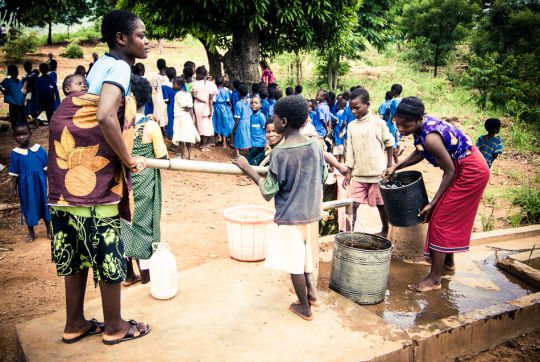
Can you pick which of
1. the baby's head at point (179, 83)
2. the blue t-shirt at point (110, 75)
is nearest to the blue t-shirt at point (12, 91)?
the baby's head at point (179, 83)

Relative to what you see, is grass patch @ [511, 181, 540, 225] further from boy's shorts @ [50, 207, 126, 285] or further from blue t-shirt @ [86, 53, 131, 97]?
blue t-shirt @ [86, 53, 131, 97]

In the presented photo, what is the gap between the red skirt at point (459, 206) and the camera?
3.73 metres

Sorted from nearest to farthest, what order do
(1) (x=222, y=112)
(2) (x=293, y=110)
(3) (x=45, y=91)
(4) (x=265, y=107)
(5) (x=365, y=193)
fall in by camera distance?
(2) (x=293, y=110) → (5) (x=365, y=193) → (4) (x=265, y=107) → (1) (x=222, y=112) → (3) (x=45, y=91)

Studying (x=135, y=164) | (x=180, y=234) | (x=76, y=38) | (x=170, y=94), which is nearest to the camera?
(x=135, y=164)

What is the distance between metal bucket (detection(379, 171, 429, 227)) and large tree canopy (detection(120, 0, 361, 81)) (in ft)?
17.2

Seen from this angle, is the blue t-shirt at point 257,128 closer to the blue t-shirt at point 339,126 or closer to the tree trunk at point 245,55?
the blue t-shirt at point 339,126

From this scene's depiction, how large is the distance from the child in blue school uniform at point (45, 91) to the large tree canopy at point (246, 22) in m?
2.43

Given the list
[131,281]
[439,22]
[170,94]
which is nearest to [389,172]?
[131,281]

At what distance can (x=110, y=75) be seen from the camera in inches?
89.0

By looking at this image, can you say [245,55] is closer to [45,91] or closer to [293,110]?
[45,91]

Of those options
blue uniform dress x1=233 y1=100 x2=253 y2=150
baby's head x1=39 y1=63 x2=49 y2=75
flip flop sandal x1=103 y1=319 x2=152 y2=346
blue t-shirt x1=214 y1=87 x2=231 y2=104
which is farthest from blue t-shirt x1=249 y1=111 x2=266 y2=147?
flip flop sandal x1=103 y1=319 x2=152 y2=346

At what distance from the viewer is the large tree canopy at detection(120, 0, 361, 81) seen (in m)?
8.43

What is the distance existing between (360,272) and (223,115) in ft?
21.5

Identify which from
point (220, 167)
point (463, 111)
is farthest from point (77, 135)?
point (463, 111)
